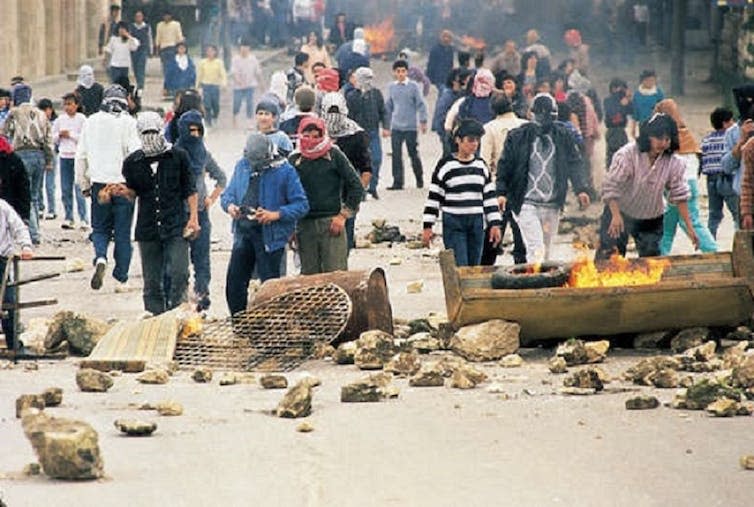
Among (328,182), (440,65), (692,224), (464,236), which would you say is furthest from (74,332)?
→ (440,65)

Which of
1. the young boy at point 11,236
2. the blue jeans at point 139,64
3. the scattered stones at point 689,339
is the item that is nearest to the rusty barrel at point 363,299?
the young boy at point 11,236

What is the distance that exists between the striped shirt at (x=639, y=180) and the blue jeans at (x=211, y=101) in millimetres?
22077

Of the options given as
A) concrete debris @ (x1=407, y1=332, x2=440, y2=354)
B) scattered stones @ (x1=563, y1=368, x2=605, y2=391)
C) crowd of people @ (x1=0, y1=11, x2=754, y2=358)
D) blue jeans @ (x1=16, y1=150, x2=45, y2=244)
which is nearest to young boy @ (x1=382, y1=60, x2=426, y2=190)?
blue jeans @ (x1=16, y1=150, x2=45, y2=244)

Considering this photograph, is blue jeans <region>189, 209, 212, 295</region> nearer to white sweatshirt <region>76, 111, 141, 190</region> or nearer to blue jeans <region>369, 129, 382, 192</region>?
white sweatshirt <region>76, 111, 141, 190</region>

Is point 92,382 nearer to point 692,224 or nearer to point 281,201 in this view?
point 281,201

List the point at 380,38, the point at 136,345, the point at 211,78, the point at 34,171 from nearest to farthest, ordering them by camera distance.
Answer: the point at 136,345
the point at 34,171
the point at 211,78
the point at 380,38

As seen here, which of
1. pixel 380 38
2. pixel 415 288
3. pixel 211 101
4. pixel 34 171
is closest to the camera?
pixel 415 288

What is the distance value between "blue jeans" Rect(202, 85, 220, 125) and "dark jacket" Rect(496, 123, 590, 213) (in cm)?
2094

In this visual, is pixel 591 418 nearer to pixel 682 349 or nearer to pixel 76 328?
pixel 682 349

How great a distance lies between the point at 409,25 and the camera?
53062 millimetres

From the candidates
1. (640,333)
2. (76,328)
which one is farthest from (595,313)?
(76,328)

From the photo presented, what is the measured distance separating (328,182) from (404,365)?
2.35 metres

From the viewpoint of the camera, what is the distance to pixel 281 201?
16281mm

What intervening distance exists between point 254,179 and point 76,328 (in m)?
1.58
